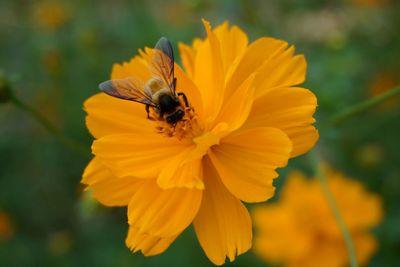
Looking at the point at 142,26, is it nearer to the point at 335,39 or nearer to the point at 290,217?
the point at 335,39

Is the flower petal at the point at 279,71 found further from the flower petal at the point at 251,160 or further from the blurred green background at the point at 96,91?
the blurred green background at the point at 96,91

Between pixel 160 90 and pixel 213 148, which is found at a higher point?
pixel 160 90

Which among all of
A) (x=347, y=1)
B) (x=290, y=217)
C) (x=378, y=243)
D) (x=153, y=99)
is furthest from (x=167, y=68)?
(x=347, y=1)

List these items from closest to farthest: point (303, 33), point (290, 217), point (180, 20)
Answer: point (290, 217) → point (303, 33) → point (180, 20)

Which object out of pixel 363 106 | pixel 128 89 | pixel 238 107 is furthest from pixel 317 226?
pixel 128 89

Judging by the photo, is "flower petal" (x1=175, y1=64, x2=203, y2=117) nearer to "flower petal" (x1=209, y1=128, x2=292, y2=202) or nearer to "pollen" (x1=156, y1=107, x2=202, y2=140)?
"pollen" (x1=156, y1=107, x2=202, y2=140)

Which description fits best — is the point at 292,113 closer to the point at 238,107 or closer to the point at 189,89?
the point at 238,107

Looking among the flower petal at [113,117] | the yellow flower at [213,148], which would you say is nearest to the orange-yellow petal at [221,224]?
the yellow flower at [213,148]
